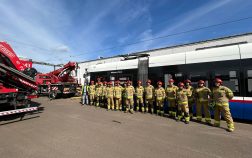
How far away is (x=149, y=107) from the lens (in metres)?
9.05

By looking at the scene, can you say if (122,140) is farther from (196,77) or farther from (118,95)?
(118,95)

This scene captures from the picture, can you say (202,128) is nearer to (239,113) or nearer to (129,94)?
(239,113)

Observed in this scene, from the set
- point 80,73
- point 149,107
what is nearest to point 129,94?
point 149,107

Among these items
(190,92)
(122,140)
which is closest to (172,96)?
(190,92)

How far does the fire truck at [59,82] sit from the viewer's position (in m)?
15.9

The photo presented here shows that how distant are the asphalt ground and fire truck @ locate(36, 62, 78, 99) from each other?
32.3 feet

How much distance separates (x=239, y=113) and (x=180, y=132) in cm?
270

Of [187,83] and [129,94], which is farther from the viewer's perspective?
[129,94]

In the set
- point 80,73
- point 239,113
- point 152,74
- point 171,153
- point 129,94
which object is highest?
point 80,73

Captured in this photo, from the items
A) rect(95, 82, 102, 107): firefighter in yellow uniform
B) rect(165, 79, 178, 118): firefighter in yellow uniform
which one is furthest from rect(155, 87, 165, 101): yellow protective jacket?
rect(95, 82, 102, 107): firefighter in yellow uniform

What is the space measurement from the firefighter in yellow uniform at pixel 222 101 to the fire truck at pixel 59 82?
1389cm

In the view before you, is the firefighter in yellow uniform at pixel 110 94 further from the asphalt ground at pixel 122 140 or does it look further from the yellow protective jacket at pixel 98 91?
the asphalt ground at pixel 122 140

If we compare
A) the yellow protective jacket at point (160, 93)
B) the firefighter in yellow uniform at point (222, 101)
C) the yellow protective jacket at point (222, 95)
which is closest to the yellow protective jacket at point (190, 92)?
the firefighter in yellow uniform at point (222, 101)

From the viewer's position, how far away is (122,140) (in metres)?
4.58
